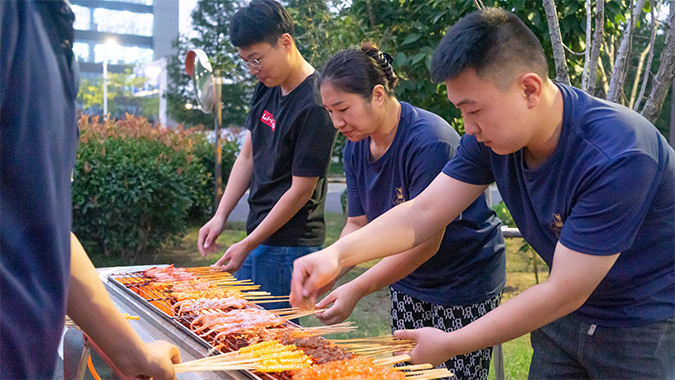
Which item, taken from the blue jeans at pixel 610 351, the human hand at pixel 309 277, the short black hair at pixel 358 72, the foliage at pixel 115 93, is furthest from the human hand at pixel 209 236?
the foliage at pixel 115 93

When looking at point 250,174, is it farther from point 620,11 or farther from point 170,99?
point 170,99

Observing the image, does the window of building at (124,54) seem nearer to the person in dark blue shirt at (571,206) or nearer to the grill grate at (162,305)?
the grill grate at (162,305)

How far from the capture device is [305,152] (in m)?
3.28

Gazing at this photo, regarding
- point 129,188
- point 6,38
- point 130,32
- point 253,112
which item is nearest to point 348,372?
point 6,38

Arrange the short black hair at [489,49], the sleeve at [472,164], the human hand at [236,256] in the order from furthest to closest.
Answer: the human hand at [236,256] < the sleeve at [472,164] < the short black hair at [489,49]

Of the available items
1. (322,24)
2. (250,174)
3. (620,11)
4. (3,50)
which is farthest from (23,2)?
(322,24)

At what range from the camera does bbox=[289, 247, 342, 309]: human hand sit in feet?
6.91

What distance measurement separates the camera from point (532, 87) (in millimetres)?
1784

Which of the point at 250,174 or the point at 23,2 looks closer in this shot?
the point at 23,2

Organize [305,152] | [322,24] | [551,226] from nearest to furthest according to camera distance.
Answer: [551,226] → [305,152] → [322,24]

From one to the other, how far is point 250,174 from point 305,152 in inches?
31.5

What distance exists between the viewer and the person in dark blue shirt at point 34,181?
109cm

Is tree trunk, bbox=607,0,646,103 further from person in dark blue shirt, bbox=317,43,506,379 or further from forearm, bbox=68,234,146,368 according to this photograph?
forearm, bbox=68,234,146,368

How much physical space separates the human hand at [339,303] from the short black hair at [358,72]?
0.90 metres
